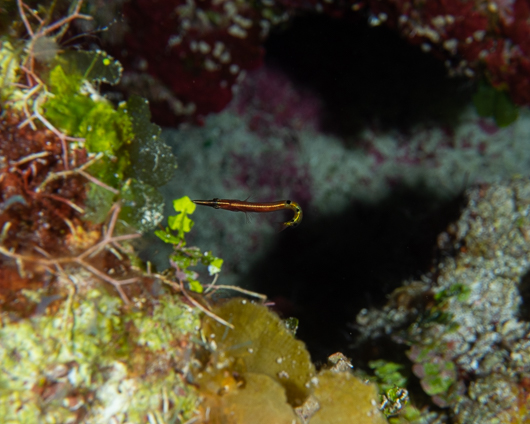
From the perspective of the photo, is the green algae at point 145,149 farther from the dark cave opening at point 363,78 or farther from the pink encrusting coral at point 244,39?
the dark cave opening at point 363,78

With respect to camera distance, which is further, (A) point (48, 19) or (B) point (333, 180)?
(B) point (333, 180)

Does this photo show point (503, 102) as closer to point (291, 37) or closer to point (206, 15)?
point (291, 37)

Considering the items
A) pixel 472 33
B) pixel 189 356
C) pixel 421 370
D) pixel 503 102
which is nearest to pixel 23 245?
pixel 189 356

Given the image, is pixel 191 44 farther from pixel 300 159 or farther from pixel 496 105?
pixel 496 105

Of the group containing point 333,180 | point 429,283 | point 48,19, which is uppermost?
point 48,19

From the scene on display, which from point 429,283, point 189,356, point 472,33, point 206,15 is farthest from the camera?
point 206,15

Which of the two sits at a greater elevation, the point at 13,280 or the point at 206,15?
the point at 206,15
